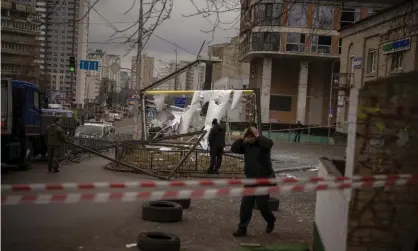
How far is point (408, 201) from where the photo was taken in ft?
15.6

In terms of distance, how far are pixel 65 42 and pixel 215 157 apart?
1081 inches

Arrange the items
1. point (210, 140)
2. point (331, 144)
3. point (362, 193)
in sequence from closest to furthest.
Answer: point (362, 193), point (210, 140), point (331, 144)

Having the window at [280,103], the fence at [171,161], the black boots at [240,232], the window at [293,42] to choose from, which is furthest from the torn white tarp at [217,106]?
the window at [280,103]

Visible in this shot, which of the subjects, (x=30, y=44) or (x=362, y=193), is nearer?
(x=362, y=193)

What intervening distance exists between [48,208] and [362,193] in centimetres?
670

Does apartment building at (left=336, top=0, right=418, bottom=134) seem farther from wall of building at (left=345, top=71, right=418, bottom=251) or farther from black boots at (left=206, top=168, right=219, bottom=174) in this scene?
wall of building at (left=345, top=71, right=418, bottom=251)

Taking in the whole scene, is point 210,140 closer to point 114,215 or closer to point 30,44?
point 114,215

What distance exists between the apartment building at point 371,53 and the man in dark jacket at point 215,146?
12.8 metres

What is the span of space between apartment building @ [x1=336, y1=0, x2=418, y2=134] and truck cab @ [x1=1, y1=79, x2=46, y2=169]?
1627 centimetres

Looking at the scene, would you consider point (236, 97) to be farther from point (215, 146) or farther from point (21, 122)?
point (21, 122)

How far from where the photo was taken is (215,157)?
1592cm

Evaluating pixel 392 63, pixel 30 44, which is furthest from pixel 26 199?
pixel 30 44

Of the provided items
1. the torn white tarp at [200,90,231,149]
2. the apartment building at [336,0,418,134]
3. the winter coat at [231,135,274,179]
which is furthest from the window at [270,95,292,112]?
the winter coat at [231,135,274,179]

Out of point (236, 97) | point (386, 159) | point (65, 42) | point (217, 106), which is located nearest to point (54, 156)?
point (217, 106)
